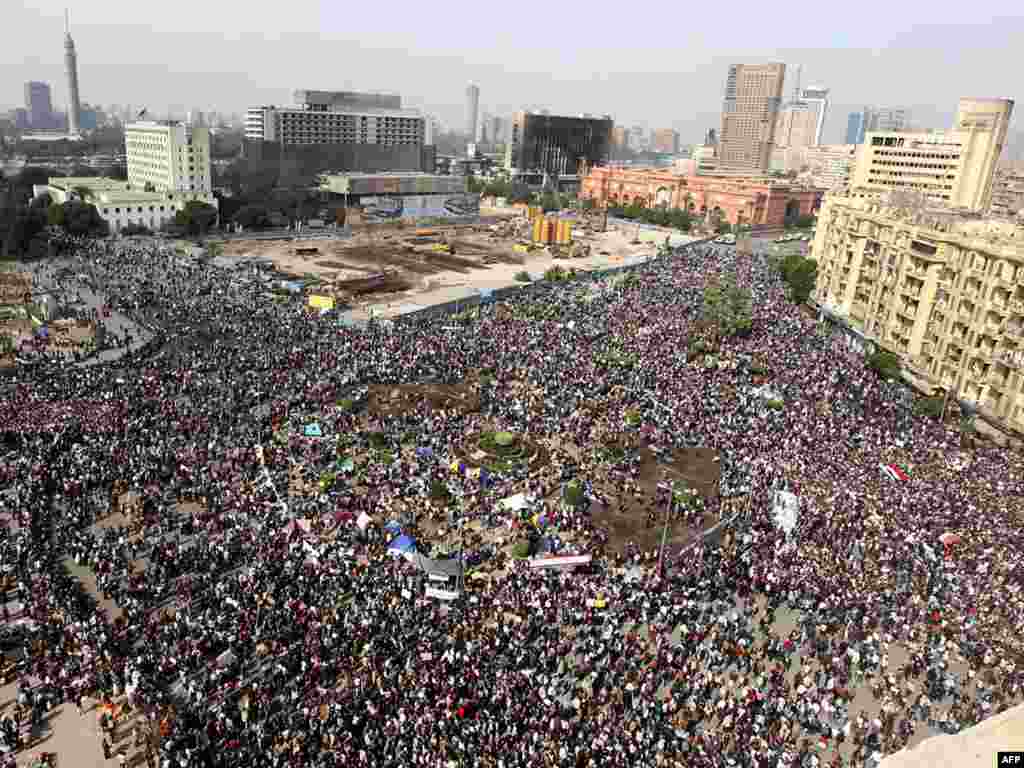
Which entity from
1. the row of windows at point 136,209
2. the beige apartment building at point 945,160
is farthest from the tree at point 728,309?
the row of windows at point 136,209

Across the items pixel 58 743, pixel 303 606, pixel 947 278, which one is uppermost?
pixel 947 278

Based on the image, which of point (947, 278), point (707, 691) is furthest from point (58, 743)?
point (947, 278)

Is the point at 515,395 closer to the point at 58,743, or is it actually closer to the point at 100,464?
the point at 100,464

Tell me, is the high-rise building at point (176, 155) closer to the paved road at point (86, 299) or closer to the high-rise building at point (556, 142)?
the paved road at point (86, 299)

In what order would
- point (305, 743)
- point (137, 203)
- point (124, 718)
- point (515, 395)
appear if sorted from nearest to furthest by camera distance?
1. point (305, 743)
2. point (124, 718)
3. point (515, 395)
4. point (137, 203)

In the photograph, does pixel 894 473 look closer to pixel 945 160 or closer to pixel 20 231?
pixel 20 231

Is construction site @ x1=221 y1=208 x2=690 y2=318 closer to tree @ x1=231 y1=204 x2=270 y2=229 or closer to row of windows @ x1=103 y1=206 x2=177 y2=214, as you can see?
tree @ x1=231 y1=204 x2=270 y2=229

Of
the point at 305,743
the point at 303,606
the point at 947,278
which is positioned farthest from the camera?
the point at 947,278
